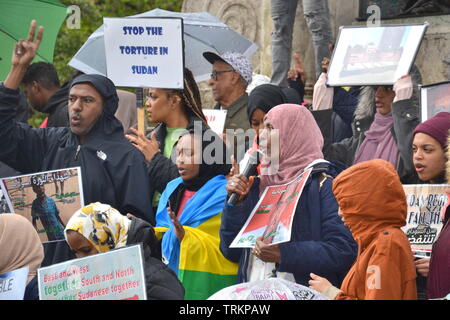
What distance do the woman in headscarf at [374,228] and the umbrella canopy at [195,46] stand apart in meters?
3.98

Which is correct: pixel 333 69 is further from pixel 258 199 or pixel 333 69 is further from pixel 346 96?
pixel 258 199

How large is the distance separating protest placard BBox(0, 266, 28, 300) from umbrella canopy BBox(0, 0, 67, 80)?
306 centimetres

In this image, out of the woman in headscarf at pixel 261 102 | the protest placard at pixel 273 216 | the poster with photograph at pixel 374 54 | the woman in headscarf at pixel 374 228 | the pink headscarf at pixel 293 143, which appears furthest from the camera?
the woman in headscarf at pixel 261 102

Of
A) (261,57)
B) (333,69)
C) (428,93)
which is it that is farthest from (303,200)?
(261,57)

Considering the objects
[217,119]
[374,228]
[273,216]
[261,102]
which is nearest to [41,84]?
[217,119]

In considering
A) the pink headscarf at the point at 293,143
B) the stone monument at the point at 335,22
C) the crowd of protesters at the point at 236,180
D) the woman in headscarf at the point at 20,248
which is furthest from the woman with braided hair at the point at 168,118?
the stone monument at the point at 335,22

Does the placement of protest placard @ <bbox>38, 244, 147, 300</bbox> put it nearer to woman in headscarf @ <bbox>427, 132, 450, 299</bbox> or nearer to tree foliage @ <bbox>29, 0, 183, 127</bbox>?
woman in headscarf @ <bbox>427, 132, 450, 299</bbox>

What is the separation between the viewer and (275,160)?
549cm

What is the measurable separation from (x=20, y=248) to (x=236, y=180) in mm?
1208

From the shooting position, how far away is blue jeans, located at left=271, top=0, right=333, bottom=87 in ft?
30.4

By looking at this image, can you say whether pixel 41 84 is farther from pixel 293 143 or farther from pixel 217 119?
pixel 293 143

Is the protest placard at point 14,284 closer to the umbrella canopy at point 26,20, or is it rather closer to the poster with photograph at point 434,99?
the poster with photograph at point 434,99

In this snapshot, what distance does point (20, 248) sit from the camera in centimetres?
499

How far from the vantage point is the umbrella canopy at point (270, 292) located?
4.34 meters
